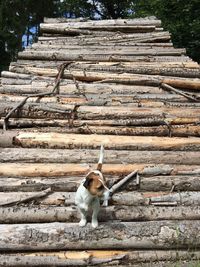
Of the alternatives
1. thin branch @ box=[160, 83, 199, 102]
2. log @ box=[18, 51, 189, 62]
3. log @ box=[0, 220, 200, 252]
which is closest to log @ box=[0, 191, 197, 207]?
log @ box=[0, 220, 200, 252]

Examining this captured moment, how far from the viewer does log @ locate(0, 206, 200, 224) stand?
3043 mm

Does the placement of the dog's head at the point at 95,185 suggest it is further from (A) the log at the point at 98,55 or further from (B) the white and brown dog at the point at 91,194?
(A) the log at the point at 98,55

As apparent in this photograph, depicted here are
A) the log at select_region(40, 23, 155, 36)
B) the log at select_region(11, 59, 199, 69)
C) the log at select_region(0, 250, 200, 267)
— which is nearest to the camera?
the log at select_region(0, 250, 200, 267)

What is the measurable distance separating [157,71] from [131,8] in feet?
41.8

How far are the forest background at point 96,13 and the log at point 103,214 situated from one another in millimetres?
9566

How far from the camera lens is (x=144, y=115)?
4.43 metres

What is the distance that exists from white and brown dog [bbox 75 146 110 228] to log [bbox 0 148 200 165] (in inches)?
35.5

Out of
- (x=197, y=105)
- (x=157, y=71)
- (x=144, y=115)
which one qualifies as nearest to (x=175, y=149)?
(x=144, y=115)

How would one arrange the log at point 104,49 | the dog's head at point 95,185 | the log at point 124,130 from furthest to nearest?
1. the log at point 104,49
2. the log at point 124,130
3. the dog's head at point 95,185

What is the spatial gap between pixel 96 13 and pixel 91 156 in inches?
653

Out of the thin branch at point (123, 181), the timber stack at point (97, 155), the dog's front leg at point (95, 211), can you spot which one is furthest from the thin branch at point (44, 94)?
the dog's front leg at point (95, 211)

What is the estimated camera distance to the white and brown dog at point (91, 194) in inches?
104

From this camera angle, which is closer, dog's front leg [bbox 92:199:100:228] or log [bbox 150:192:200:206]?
dog's front leg [bbox 92:199:100:228]

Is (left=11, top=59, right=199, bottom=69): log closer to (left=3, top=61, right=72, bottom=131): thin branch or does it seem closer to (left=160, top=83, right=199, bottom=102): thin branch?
(left=3, top=61, right=72, bottom=131): thin branch
